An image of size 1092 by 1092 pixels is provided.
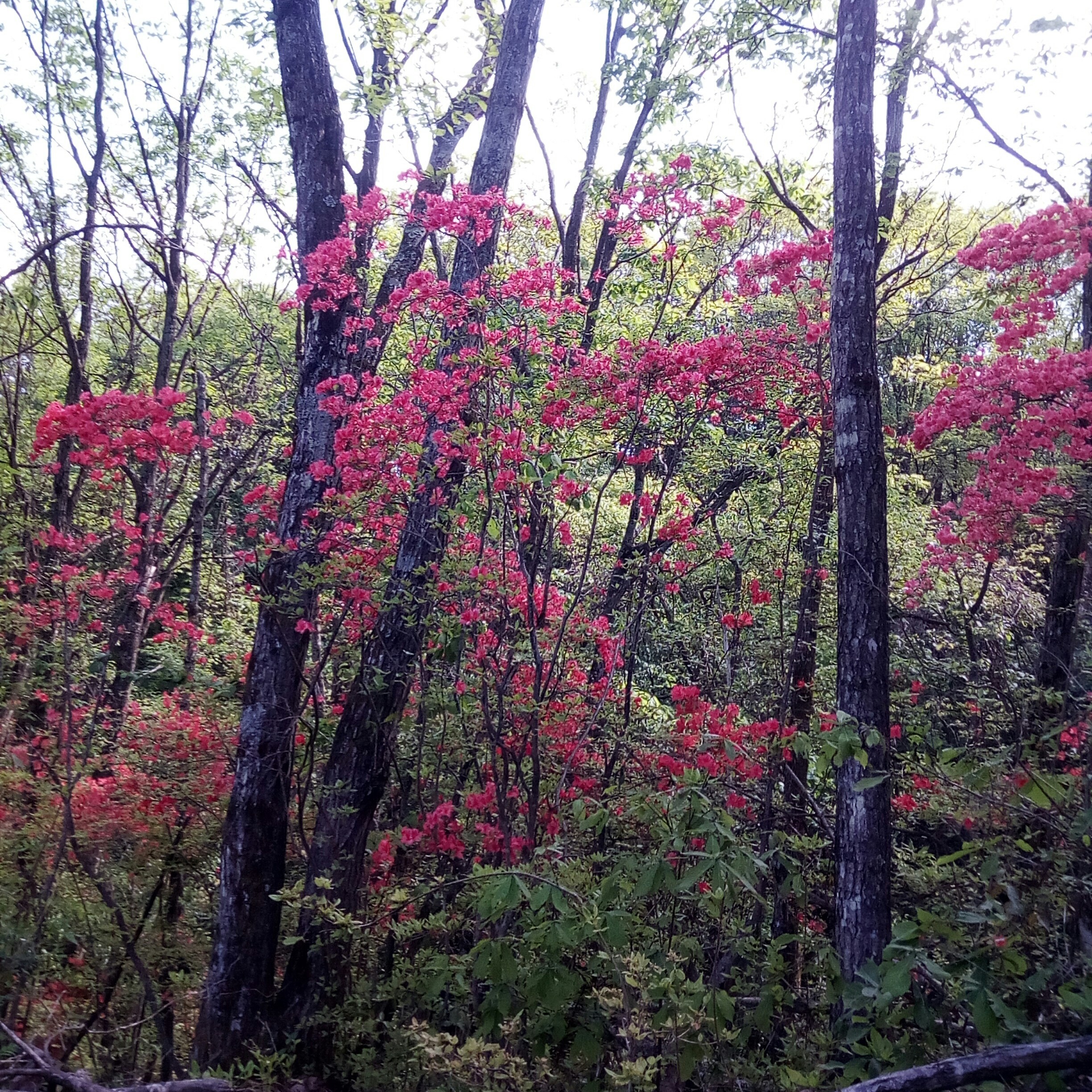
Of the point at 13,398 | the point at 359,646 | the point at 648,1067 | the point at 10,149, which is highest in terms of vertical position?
the point at 10,149

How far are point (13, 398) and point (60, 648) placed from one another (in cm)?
567

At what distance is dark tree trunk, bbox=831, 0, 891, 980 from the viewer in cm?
380

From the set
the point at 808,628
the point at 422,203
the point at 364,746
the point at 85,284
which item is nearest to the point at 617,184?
the point at 422,203

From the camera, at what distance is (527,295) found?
14.1 ft

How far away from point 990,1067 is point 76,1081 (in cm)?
Answer: 312

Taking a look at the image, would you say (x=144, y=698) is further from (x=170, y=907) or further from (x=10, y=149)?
(x=10, y=149)

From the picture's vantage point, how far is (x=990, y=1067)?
185 cm

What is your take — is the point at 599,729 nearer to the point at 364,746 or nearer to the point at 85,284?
the point at 364,746

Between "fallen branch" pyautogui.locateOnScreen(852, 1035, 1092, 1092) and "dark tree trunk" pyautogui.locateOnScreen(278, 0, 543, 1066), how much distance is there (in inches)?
115

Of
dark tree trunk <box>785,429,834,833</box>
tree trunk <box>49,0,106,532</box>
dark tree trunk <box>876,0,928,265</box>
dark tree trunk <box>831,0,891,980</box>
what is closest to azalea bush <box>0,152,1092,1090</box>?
dark tree trunk <box>785,429,834,833</box>

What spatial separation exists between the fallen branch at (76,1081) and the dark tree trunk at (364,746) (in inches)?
41.0

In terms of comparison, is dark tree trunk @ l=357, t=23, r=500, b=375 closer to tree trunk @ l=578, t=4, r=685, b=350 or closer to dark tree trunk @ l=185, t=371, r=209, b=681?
tree trunk @ l=578, t=4, r=685, b=350

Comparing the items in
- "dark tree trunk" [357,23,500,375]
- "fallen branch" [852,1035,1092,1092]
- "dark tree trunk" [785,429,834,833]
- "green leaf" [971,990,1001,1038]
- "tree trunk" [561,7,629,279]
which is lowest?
"fallen branch" [852,1035,1092,1092]

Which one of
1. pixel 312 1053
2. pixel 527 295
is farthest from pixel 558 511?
pixel 312 1053
